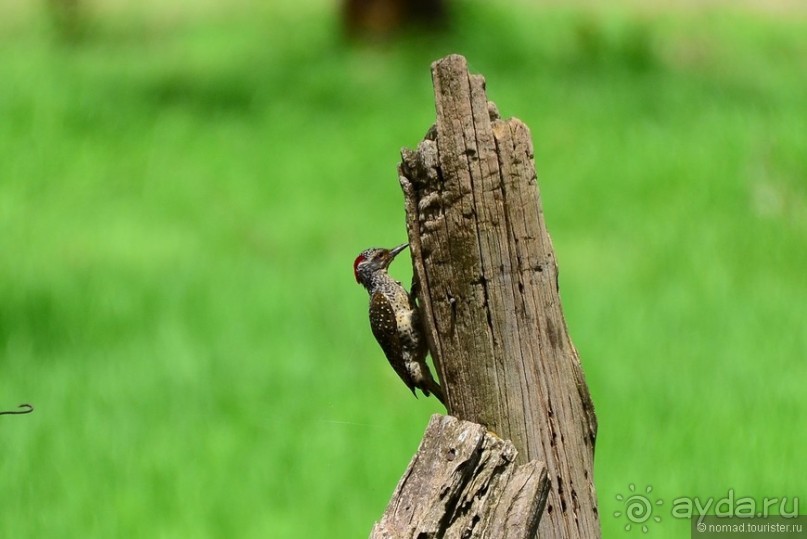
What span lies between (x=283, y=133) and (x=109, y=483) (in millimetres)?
7537

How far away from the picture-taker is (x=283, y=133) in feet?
43.8

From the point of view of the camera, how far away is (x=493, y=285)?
2982mm

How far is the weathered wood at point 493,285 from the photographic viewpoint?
9.66 ft

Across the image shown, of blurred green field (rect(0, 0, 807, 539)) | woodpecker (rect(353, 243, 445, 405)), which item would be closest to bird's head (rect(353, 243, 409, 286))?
woodpecker (rect(353, 243, 445, 405))

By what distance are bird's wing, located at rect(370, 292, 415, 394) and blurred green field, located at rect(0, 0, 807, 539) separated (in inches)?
81.7

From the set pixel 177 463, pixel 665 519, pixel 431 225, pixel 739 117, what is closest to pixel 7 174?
pixel 177 463

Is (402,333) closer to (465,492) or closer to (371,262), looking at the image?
(371,262)

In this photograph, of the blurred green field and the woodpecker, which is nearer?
the woodpecker

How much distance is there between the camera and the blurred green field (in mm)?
6359

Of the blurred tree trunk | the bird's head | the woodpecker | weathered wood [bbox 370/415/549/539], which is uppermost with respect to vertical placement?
the blurred tree trunk

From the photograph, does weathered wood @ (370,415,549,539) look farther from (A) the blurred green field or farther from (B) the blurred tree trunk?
(B) the blurred tree trunk

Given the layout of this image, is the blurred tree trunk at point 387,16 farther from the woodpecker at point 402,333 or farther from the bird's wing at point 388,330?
the bird's wing at point 388,330

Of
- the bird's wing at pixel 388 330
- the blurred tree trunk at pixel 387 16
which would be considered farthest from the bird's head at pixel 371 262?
the blurred tree trunk at pixel 387 16

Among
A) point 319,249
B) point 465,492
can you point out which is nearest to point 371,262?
point 465,492
